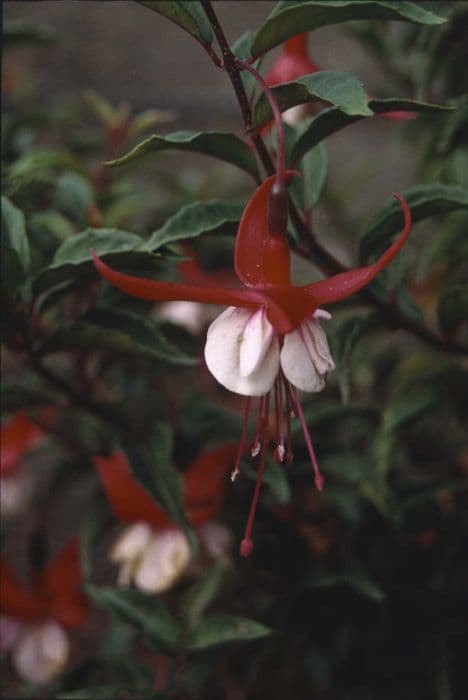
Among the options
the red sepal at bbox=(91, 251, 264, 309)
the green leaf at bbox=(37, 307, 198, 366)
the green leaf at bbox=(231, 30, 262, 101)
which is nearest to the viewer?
the red sepal at bbox=(91, 251, 264, 309)

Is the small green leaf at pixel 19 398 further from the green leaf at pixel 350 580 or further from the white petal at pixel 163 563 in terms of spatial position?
the green leaf at pixel 350 580

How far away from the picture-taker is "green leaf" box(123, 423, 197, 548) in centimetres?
57

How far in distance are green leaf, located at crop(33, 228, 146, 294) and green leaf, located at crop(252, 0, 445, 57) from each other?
0.44 ft

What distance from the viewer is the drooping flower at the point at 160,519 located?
2.14ft

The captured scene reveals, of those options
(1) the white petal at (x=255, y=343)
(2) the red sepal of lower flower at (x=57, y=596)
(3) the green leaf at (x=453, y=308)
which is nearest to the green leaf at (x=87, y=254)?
(1) the white petal at (x=255, y=343)

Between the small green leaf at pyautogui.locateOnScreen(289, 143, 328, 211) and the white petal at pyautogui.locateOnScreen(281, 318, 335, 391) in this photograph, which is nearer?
the white petal at pyautogui.locateOnScreen(281, 318, 335, 391)

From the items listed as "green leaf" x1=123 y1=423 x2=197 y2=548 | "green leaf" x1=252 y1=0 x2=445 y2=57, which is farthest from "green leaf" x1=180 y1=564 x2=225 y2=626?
"green leaf" x1=252 y1=0 x2=445 y2=57

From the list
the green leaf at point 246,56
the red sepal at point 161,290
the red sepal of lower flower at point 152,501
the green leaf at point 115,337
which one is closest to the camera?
the red sepal at point 161,290

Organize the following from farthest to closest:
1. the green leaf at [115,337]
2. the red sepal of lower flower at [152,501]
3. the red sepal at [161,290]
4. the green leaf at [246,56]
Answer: the red sepal of lower flower at [152,501] < the green leaf at [115,337] < the green leaf at [246,56] < the red sepal at [161,290]

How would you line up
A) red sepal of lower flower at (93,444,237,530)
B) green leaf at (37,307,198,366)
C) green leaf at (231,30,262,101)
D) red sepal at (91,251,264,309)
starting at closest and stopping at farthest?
red sepal at (91,251,264,309)
green leaf at (231,30,262,101)
green leaf at (37,307,198,366)
red sepal of lower flower at (93,444,237,530)

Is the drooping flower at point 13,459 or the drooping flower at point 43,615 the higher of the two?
the drooping flower at point 13,459

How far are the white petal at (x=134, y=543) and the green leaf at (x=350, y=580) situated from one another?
0.14 metres

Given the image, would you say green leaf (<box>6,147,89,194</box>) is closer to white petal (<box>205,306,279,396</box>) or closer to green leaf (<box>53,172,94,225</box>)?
green leaf (<box>53,172,94,225</box>)

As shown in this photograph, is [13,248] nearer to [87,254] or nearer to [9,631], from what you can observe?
[87,254]
